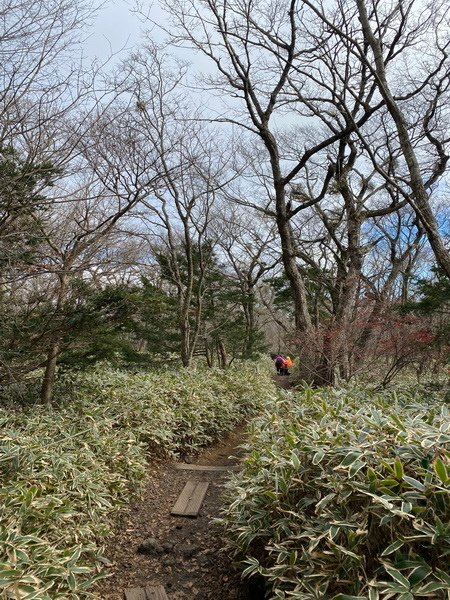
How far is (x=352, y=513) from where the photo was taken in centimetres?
217

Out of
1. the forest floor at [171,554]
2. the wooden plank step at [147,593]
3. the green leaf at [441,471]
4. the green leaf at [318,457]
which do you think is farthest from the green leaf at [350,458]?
the wooden plank step at [147,593]

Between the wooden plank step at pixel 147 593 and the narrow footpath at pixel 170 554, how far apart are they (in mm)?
22

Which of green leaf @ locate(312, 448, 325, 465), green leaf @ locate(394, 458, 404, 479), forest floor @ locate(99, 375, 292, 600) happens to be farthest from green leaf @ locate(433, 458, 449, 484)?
forest floor @ locate(99, 375, 292, 600)

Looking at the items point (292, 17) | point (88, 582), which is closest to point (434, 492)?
point (88, 582)

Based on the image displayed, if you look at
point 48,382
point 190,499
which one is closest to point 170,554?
point 190,499

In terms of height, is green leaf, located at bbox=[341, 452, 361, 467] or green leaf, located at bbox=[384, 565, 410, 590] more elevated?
green leaf, located at bbox=[341, 452, 361, 467]

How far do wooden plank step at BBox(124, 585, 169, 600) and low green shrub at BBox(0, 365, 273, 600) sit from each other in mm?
251

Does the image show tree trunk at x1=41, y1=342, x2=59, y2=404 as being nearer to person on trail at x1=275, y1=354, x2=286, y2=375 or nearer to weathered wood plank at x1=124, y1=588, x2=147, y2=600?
weathered wood plank at x1=124, y1=588, x2=147, y2=600

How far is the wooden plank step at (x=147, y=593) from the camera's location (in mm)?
2641

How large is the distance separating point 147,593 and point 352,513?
1.56 meters

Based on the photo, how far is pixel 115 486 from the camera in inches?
142

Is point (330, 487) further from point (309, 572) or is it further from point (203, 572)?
Result: point (203, 572)

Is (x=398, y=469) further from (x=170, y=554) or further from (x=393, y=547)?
(x=170, y=554)

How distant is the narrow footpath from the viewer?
2771mm
